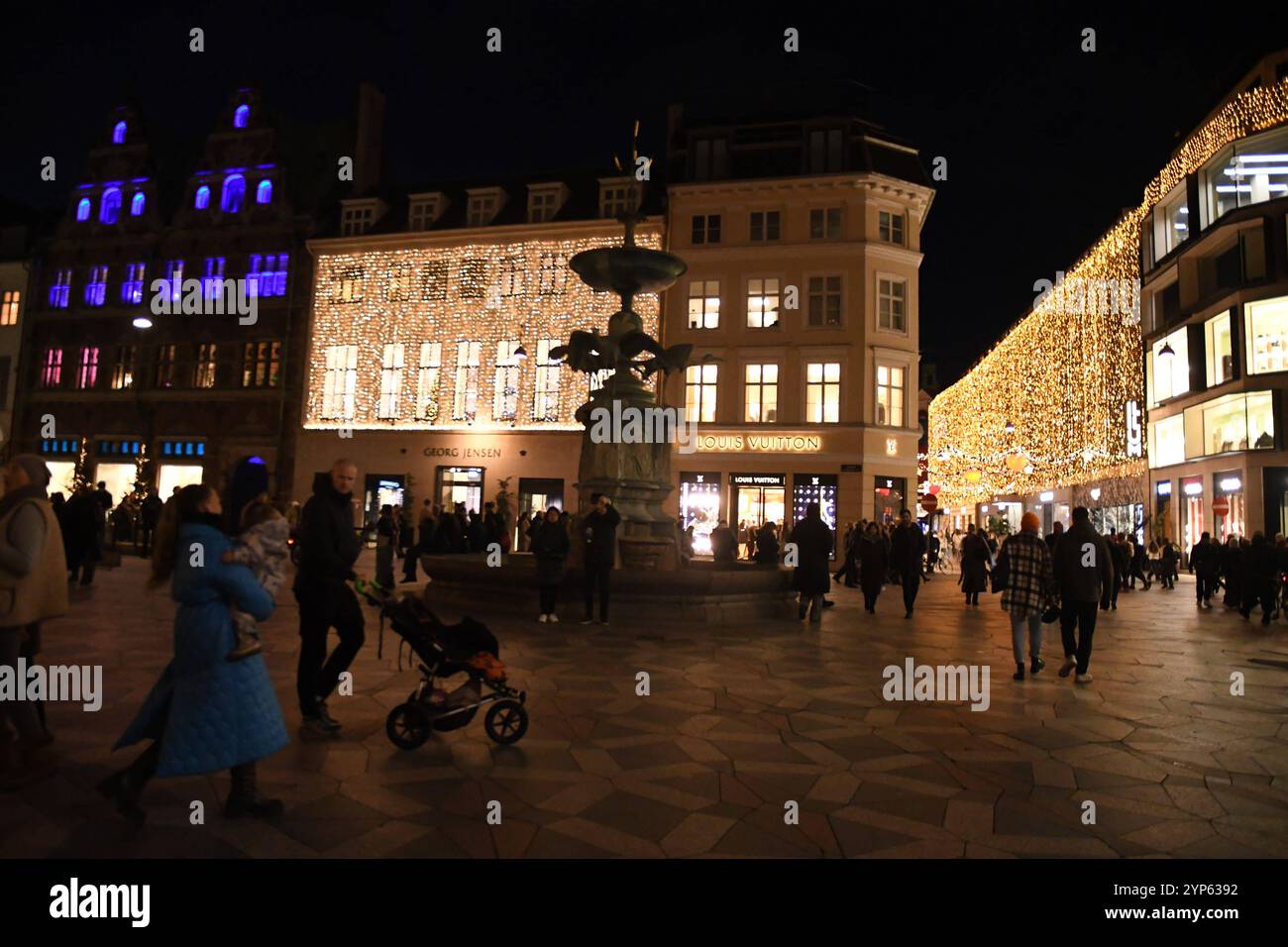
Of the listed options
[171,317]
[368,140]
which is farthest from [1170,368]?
[171,317]

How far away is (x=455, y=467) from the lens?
1404 inches

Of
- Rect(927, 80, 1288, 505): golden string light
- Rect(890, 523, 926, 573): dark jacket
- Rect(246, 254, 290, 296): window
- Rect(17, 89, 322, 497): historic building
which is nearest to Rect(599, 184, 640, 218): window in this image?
Rect(17, 89, 322, 497): historic building

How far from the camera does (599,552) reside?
38.1 ft

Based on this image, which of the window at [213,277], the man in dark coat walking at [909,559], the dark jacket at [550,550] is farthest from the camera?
the window at [213,277]

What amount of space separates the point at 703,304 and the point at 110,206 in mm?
29431

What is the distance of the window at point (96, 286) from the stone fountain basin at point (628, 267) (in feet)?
114

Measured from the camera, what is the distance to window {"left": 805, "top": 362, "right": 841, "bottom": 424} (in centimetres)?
3238

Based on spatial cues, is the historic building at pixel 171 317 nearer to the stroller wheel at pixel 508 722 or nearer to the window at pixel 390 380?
the window at pixel 390 380

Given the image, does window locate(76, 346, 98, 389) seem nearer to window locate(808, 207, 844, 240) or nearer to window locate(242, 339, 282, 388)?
window locate(242, 339, 282, 388)

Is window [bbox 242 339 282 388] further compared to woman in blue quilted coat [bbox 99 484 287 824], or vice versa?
window [bbox 242 339 282 388]

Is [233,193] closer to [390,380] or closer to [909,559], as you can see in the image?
[390,380]

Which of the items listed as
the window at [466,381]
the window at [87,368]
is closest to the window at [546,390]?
the window at [466,381]

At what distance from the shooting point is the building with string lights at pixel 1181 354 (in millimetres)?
31219

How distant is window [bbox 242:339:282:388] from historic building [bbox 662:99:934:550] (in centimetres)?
1774
